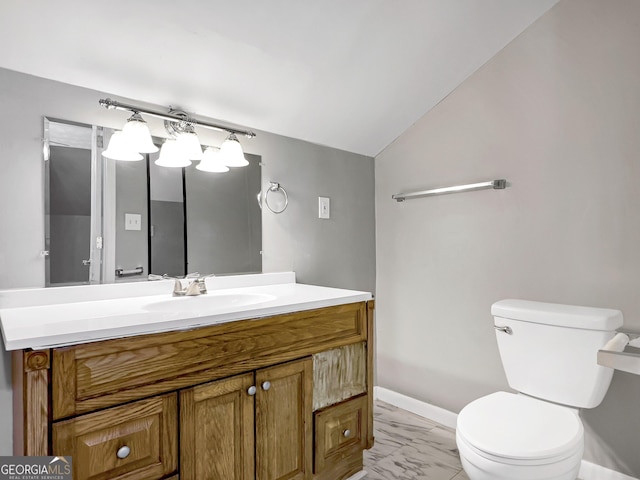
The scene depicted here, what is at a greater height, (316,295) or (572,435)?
(316,295)

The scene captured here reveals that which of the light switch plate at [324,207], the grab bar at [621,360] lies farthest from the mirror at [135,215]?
the grab bar at [621,360]

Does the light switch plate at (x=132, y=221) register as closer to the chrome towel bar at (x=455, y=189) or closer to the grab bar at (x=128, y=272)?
the grab bar at (x=128, y=272)

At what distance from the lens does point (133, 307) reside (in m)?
1.28

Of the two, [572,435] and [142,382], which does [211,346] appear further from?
[572,435]

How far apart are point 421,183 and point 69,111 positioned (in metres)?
1.74

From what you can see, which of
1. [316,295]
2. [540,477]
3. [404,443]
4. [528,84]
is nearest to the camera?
[540,477]

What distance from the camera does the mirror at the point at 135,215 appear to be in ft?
4.44

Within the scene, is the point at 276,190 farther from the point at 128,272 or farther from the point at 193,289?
the point at 128,272

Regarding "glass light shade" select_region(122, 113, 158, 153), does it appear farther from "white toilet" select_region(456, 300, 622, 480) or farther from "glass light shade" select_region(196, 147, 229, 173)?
"white toilet" select_region(456, 300, 622, 480)

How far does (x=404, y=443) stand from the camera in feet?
6.34

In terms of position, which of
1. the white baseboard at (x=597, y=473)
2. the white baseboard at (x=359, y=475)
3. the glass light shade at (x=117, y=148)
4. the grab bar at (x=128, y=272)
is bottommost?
the white baseboard at (x=359, y=475)

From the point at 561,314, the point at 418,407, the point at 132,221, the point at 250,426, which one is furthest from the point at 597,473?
the point at 132,221

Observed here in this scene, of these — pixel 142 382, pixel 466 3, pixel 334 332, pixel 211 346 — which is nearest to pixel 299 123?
pixel 466 3

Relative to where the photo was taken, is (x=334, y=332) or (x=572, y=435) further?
(x=334, y=332)
